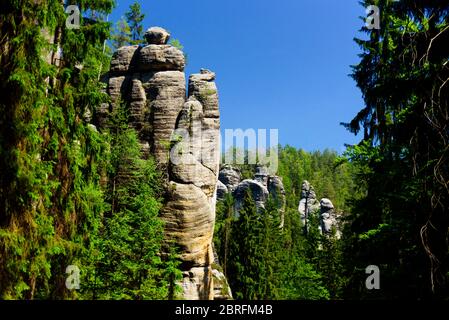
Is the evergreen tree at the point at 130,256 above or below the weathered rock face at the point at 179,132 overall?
below

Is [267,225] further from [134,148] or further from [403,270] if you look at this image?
[403,270]

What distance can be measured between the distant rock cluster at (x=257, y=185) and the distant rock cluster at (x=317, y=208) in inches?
255

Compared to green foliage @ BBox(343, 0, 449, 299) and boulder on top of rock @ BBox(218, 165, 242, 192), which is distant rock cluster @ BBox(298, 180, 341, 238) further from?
green foliage @ BBox(343, 0, 449, 299)

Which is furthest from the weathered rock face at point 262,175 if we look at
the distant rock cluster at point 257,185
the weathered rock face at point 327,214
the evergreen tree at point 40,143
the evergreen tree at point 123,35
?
the evergreen tree at point 40,143

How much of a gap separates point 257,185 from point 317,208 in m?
16.9

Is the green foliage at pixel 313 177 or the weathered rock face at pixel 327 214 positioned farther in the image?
the green foliage at pixel 313 177

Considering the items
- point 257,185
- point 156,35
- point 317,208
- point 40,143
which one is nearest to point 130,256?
point 40,143

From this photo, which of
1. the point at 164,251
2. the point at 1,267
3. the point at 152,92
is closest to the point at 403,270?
the point at 1,267

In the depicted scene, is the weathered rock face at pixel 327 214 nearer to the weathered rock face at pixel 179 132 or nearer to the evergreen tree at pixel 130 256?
the weathered rock face at pixel 179 132

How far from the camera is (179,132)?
84.6 ft

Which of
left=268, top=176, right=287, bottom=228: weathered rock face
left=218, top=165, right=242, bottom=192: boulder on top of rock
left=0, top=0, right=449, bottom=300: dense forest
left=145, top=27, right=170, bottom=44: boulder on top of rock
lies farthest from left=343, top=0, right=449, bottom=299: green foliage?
left=268, top=176, right=287, bottom=228: weathered rock face

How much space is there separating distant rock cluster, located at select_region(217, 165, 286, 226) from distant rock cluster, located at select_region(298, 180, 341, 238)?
6.49 meters

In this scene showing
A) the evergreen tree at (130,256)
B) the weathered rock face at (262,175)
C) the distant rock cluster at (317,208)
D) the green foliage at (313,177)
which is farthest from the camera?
the green foliage at (313,177)

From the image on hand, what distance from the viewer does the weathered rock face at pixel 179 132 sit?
2361 centimetres
